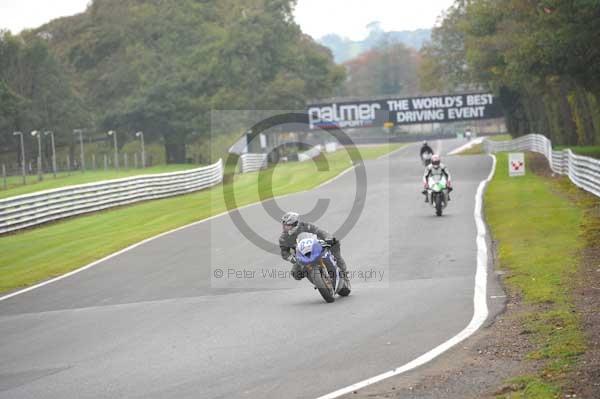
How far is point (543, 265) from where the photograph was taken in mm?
15805

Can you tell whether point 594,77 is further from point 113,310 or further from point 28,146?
point 28,146

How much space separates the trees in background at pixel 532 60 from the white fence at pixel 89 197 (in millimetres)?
15418

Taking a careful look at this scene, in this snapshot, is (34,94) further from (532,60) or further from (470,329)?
(470,329)

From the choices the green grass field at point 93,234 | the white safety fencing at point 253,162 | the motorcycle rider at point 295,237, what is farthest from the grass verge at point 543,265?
the white safety fencing at point 253,162

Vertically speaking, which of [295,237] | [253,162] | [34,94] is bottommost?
[253,162]

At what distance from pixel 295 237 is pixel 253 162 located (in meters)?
48.5

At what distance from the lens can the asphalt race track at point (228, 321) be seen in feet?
30.5

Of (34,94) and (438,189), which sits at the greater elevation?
(34,94)

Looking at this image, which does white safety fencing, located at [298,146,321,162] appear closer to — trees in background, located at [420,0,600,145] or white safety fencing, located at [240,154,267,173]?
white safety fencing, located at [240,154,267,173]

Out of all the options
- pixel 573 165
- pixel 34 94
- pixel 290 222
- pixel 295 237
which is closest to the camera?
pixel 290 222

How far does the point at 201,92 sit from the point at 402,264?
62353 mm

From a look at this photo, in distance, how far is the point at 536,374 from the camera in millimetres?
8547

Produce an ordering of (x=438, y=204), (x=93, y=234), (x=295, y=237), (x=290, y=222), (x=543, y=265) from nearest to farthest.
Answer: (x=290, y=222)
(x=295, y=237)
(x=543, y=265)
(x=438, y=204)
(x=93, y=234)

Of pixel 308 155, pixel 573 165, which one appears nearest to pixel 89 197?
pixel 573 165
